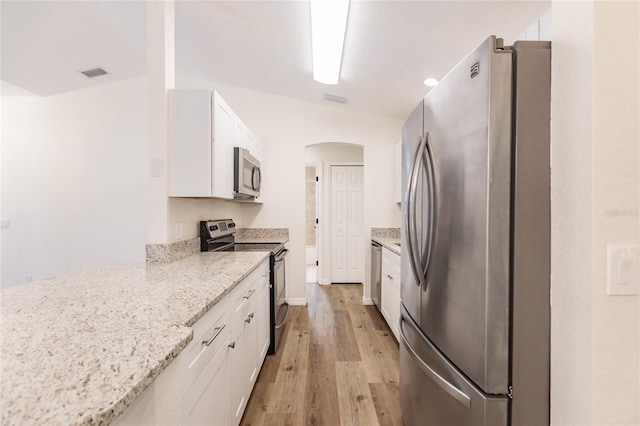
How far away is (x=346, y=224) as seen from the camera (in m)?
5.03

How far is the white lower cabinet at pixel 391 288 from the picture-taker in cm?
262

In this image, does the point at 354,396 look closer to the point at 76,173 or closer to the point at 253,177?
the point at 253,177

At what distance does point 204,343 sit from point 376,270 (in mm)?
2809

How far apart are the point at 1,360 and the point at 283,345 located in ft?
7.47

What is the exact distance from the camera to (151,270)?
164 cm

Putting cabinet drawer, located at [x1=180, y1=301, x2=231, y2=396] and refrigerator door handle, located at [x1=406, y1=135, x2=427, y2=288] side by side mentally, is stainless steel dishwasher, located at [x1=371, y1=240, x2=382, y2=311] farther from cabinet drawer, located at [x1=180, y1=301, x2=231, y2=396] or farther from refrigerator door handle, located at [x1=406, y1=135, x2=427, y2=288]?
cabinet drawer, located at [x1=180, y1=301, x2=231, y2=396]

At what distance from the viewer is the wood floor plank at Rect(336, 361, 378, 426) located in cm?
174

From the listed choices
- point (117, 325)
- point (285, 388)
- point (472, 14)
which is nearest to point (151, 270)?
point (117, 325)

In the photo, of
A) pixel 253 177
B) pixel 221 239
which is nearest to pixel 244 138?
pixel 253 177

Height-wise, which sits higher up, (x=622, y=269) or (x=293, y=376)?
(x=622, y=269)

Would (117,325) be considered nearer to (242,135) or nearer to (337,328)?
(242,135)

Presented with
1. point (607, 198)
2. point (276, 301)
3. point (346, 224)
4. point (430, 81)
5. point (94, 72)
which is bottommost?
point (276, 301)

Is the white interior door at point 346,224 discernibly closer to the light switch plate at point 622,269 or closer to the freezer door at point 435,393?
the freezer door at point 435,393

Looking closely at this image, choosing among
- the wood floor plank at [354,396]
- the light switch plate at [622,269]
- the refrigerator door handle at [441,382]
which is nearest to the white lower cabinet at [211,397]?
the wood floor plank at [354,396]
